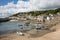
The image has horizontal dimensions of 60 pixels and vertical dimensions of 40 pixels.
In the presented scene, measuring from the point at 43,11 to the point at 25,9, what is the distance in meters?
0.76

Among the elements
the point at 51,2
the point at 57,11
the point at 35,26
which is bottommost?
the point at 35,26

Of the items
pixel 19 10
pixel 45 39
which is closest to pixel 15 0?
pixel 19 10

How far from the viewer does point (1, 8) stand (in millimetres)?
5672

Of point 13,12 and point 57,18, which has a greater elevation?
point 13,12

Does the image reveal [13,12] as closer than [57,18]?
Yes

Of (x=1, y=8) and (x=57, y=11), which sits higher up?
(x=1, y=8)

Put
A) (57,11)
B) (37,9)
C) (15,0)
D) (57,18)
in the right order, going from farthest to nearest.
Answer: (57,18) → (57,11) → (37,9) → (15,0)

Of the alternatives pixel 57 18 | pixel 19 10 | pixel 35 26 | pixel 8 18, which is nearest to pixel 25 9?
pixel 19 10

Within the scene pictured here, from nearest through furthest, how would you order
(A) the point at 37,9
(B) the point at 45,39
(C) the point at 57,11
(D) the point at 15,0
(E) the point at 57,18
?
(B) the point at 45,39, (D) the point at 15,0, (A) the point at 37,9, (C) the point at 57,11, (E) the point at 57,18

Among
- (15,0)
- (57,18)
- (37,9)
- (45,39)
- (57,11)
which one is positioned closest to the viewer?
(45,39)

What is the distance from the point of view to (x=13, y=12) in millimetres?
5672

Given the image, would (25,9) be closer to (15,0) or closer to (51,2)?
(15,0)

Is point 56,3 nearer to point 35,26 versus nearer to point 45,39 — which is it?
point 35,26

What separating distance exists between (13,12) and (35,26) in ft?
4.88
